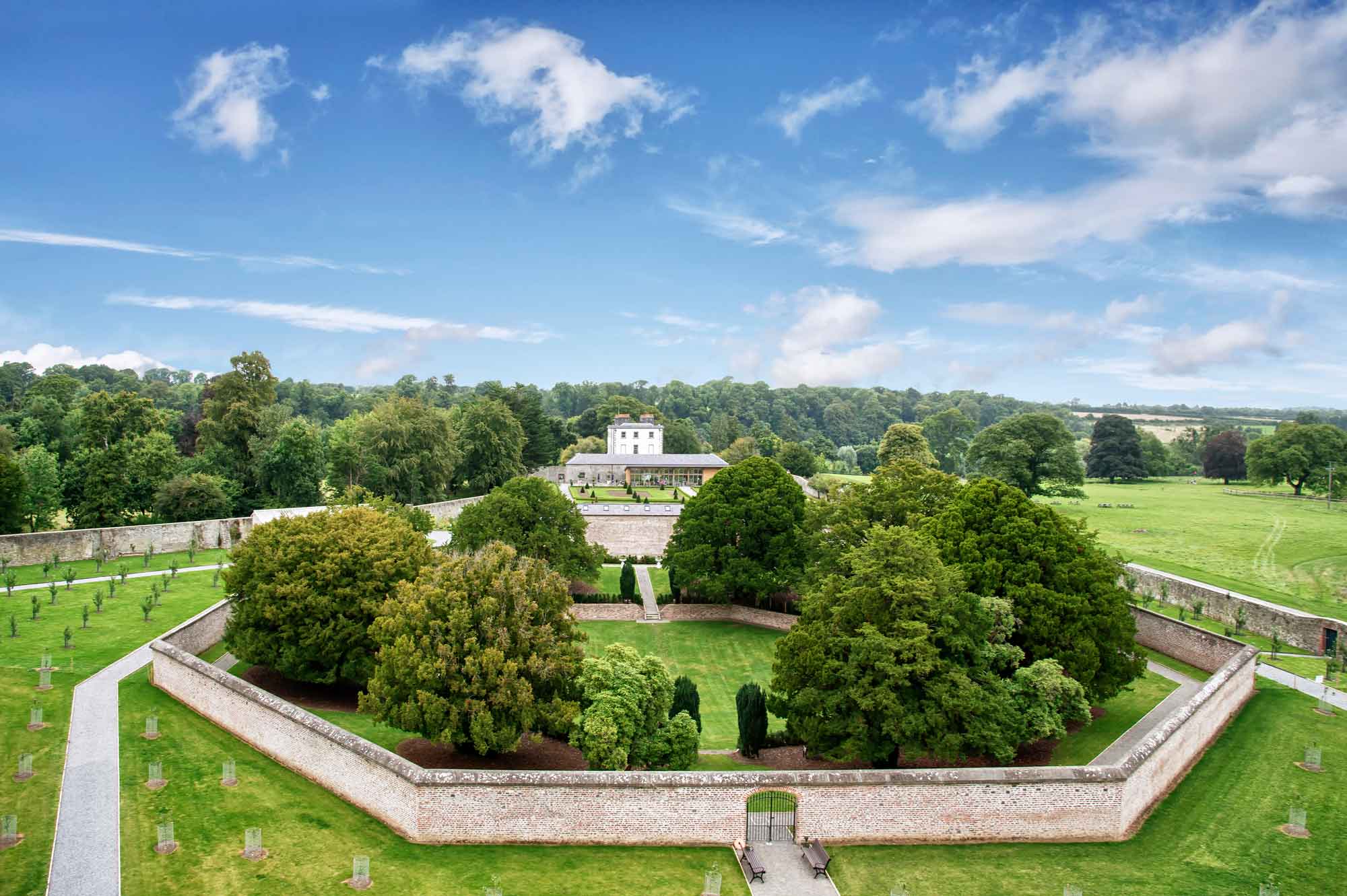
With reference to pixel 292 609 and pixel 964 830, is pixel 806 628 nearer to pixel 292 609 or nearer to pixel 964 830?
pixel 964 830

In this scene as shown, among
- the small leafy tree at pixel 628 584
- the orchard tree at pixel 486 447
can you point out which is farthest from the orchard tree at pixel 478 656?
the orchard tree at pixel 486 447

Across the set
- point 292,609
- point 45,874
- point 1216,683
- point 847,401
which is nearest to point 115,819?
point 45,874

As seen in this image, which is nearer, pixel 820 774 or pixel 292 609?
pixel 820 774

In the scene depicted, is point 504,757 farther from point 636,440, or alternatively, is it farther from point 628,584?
point 636,440

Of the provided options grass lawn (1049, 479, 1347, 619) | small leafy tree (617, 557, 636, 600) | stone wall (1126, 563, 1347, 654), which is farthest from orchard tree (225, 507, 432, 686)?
grass lawn (1049, 479, 1347, 619)

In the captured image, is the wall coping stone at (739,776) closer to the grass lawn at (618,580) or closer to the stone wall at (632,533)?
the grass lawn at (618,580)
